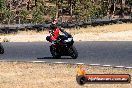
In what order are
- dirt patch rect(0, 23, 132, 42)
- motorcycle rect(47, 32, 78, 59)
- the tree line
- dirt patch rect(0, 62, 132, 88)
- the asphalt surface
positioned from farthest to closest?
the tree line < dirt patch rect(0, 23, 132, 42) < motorcycle rect(47, 32, 78, 59) < the asphalt surface < dirt patch rect(0, 62, 132, 88)

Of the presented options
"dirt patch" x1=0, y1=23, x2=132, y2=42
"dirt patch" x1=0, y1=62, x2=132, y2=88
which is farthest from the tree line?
"dirt patch" x1=0, y1=62, x2=132, y2=88

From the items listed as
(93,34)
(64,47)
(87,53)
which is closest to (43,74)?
(64,47)

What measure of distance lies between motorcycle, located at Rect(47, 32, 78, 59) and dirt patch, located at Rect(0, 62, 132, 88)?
1.74m

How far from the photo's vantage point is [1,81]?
1834 centimetres

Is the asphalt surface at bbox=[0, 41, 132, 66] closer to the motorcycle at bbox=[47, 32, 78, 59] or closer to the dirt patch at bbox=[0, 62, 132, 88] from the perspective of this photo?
the motorcycle at bbox=[47, 32, 78, 59]

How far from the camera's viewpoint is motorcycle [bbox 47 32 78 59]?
22455 mm

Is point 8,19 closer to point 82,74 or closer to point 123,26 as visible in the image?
point 123,26

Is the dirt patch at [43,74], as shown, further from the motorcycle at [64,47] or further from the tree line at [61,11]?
the tree line at [61,11]

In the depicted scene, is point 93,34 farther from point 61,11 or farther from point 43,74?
point 61,11

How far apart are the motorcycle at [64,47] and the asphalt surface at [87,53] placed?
1.06 feet

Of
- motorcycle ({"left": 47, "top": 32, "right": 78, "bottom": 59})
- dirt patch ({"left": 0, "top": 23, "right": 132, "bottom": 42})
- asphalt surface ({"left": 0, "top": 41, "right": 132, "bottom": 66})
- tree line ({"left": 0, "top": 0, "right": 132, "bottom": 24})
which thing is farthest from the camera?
tree line ({"left": 0, "top": 0, "right": 132, "bottom": 24})

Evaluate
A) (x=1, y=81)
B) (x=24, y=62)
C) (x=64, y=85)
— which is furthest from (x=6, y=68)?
(x=64, y=85)

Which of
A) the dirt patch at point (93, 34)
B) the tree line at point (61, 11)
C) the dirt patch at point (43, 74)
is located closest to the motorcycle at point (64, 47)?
the dirt patch at point (43, 74)

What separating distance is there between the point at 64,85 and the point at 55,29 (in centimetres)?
636
